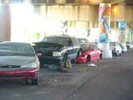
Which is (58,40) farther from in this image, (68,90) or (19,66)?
(68,90)

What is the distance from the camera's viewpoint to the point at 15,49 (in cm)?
1434

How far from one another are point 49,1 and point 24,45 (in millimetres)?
21934

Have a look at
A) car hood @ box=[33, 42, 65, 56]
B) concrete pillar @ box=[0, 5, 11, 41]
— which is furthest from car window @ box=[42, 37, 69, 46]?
concrete pillar @ box=[0, 5, 11, 41]

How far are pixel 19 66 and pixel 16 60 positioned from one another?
1.23 ft

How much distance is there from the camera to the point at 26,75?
1266 cm

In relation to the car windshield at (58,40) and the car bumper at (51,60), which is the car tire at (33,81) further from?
the car windshield at (58,40)

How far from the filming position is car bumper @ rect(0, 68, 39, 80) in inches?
488

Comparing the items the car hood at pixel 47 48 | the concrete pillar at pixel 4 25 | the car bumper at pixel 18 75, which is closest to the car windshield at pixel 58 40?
the car hood at pixel 47 48

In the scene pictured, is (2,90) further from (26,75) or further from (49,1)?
(49,1)

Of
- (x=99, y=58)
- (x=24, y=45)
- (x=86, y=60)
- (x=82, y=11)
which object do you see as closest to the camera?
(x=24, y=45)

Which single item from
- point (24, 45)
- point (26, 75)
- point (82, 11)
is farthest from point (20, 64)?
point (82, 11)

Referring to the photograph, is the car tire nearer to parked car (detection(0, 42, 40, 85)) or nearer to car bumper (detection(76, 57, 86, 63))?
parked car (detection(0, 42, 40, 85))

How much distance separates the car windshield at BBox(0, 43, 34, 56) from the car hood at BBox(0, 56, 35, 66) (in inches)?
18.1

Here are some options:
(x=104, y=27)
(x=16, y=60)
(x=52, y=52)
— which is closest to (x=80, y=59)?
(x=52, y=52)
